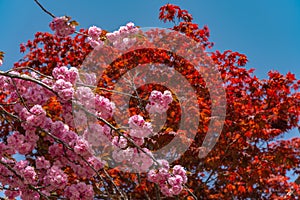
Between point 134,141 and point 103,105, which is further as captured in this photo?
point 134,141

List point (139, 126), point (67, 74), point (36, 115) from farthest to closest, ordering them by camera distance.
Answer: point (139, 126) → point (67, 74) → point (36, 115)

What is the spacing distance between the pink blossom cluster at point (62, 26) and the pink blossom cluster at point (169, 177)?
4.72 ft

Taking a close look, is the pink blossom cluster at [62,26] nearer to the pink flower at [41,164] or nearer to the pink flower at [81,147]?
the pink flower at [81,147]

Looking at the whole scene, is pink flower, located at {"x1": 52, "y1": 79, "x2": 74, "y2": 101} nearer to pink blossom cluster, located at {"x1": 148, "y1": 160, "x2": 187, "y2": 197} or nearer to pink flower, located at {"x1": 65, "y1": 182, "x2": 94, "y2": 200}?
pink flower, located at {"x1": 65, "y1": 182, "x2": 94, "y2": 200}

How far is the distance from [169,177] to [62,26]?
1.66 metres

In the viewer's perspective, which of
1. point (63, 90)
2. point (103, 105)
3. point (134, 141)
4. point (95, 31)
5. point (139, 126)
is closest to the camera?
point (63, 90)

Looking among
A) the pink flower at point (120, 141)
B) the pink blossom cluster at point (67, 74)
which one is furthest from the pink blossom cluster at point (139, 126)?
the pink blossom cluster at point (67, 74)

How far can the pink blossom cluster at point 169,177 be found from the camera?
340 centimetres

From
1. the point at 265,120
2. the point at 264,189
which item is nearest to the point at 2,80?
the point at 265,120

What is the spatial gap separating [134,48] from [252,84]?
2292 mm

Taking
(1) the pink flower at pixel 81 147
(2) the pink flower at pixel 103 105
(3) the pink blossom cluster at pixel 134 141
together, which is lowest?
(1) the pink flower at pixel 81 147

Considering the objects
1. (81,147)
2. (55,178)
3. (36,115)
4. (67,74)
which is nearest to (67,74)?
(67,74)

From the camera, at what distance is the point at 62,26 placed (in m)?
3.47

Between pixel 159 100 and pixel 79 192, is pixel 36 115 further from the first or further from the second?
pixel 159 100
